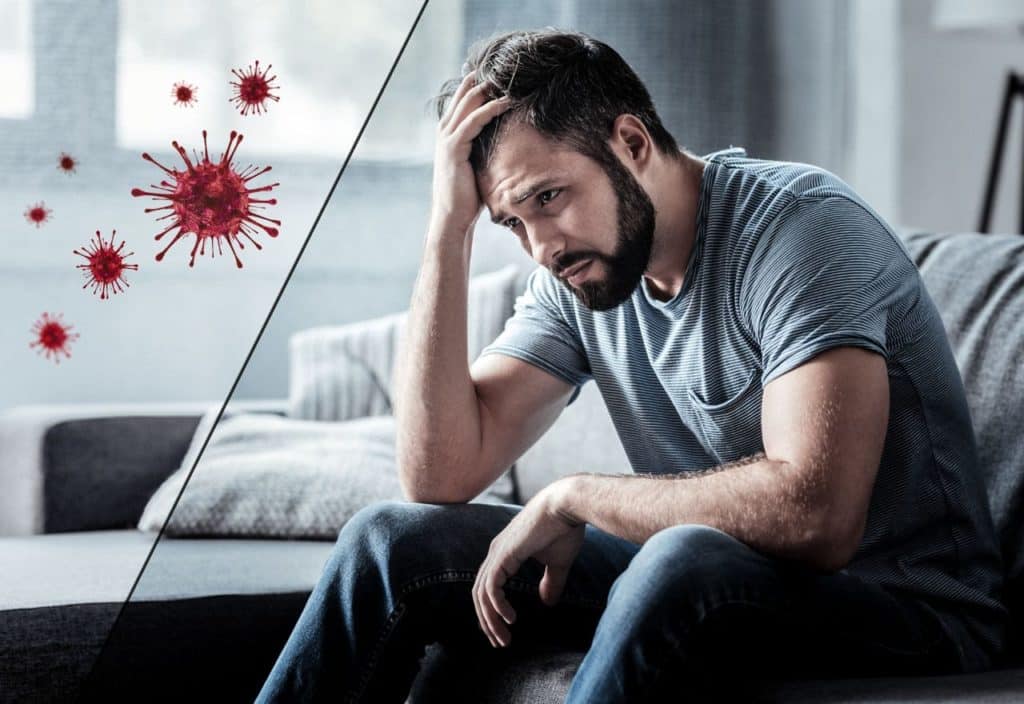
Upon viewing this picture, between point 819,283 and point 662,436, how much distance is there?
0.99 feet

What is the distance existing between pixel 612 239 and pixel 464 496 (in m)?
0.32

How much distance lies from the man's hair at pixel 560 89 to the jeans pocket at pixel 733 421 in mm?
262

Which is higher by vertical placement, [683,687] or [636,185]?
[636,185]

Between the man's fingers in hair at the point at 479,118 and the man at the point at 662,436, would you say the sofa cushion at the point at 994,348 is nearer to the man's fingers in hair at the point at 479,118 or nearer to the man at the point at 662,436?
the man at the point at 662,436

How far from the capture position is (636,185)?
3.92ft

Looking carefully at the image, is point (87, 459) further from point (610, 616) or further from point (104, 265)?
point (610, 616)

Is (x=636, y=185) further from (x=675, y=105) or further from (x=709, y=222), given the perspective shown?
(x=675, y=105)

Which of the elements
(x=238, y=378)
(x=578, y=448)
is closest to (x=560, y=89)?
(x=238, y=378)

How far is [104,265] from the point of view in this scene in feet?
3.09

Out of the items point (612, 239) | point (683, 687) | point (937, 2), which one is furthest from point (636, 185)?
point (937, 2)

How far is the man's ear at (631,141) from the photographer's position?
1197 mm

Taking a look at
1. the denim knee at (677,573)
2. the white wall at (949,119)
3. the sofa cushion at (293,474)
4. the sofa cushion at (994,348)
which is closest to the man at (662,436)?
the denim knee at (677,573)

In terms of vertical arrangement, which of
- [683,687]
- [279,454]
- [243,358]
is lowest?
[279,454]

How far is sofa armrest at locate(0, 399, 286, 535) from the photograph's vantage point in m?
1.06
